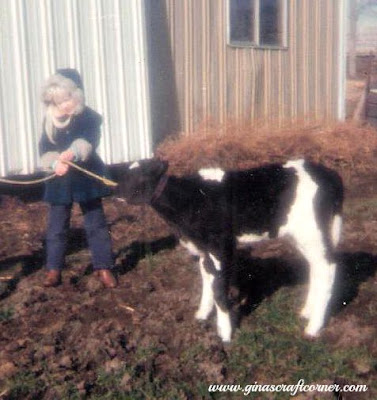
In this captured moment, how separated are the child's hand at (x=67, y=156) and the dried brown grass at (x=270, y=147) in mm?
3934

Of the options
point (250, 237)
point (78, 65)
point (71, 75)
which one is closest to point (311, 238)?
point (250, 237)

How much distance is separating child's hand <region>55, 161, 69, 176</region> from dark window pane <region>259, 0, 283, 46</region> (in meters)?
7.77

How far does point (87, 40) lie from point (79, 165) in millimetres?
3885

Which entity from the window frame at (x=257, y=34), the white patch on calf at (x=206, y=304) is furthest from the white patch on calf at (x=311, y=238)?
the window frame at (x=257, y=34)

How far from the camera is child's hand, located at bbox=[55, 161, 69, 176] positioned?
17.4 ft

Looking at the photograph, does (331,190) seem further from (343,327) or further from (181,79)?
(181,79)

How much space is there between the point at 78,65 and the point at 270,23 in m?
4.79

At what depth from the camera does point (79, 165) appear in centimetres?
566

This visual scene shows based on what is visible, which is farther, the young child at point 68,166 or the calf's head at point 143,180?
the young child at point 68,166

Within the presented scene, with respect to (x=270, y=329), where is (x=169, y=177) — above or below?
above

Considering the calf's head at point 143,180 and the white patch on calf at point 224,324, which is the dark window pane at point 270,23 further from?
the white patch on calf at point 224,324

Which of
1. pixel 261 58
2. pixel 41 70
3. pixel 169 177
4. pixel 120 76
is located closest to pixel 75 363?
pixel 169 177

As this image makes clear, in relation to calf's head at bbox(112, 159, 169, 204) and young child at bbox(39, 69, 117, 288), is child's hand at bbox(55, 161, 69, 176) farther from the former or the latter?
calf's head at bbox(112, 159, 169, 204)

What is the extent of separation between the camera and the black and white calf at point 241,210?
15.2ft
